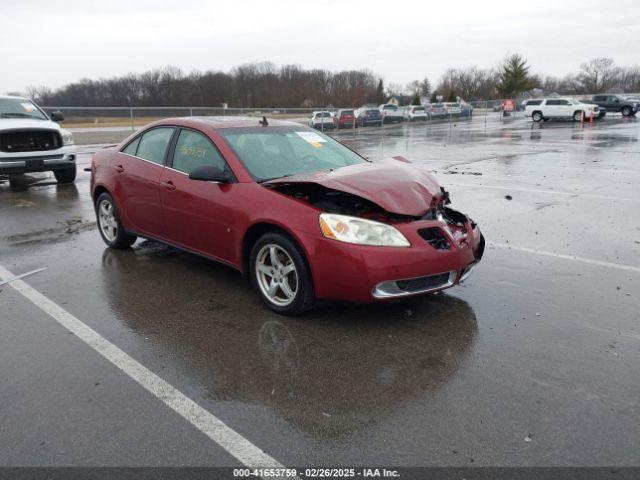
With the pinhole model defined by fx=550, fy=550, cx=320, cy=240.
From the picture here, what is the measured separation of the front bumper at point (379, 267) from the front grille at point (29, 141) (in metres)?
9.92

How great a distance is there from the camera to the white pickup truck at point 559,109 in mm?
36906

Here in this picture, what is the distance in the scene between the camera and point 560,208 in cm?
851

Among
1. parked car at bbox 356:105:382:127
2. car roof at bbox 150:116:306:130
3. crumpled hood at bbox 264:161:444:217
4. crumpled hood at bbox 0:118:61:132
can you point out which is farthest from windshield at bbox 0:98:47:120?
parked car at bbox 356:105:382:127

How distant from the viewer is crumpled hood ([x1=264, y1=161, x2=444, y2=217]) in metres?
4.27

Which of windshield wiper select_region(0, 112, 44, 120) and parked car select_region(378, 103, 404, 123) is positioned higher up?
windshield wiper select_region(0, 112, 44, 120)

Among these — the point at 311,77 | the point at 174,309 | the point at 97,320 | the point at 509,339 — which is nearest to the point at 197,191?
the point at 174,309

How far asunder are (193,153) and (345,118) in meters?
30.8

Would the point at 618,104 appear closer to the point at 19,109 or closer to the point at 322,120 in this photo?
the point at 322,120

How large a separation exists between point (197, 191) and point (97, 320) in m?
1.42

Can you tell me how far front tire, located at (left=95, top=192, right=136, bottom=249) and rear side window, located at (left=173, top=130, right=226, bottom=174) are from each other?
1.36 m

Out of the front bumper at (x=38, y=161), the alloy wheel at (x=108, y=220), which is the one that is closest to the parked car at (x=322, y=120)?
the front bumper at (x=38, y=161)

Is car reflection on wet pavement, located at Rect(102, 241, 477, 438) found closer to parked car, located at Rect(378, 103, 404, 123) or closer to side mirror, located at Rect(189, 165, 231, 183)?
side mirror, located at Rect(189, 165, 231, 183)

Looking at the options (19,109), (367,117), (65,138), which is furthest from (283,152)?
(367,117)

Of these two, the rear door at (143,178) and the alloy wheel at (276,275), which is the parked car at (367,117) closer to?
the rear door at (143,178)
